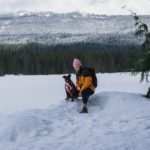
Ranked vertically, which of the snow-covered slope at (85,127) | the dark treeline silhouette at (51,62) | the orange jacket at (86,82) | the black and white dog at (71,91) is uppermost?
the orange jacket at (86,82)

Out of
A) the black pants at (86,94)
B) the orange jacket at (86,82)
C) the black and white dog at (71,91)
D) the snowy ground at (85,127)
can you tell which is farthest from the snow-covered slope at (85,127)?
the black and white dog at (71,91)

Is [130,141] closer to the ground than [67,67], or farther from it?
farther from it

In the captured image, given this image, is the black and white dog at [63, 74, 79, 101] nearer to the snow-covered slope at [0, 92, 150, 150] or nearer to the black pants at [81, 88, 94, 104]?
the snow-covered slope at [0, 92, 150, 150]

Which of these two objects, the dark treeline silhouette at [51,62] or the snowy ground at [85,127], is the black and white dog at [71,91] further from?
the dark treeline silhouette at [51,62]

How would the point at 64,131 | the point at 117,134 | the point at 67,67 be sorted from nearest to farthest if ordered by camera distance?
the point at 117,134 < the point at 64,131 < the point at 67,67

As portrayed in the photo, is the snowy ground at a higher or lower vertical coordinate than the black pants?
lower

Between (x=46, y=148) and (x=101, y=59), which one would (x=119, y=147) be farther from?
(x=101, y=59)

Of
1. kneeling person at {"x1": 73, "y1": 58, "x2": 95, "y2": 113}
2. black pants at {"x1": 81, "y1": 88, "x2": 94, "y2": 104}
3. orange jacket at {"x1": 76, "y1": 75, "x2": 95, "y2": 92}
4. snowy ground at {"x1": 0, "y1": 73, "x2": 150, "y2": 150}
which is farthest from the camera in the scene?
orange jacket at {"x1": 76, "y1": 75, "x2": 95, "y2": 92}

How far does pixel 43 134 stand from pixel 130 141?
182 cm

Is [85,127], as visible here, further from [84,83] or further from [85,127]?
[84,83]

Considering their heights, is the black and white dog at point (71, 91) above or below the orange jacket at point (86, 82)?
below

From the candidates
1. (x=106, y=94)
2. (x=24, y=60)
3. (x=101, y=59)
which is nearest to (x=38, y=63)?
(x=24, y=60)

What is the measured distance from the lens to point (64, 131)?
935 cm

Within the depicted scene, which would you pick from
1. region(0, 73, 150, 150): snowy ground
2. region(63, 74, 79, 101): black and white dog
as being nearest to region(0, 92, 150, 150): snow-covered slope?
region(0, 73, 150, 150): snowy ground
